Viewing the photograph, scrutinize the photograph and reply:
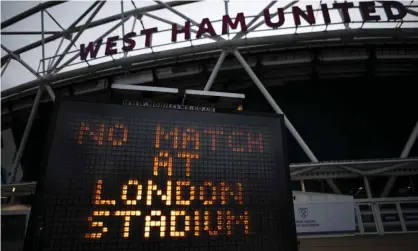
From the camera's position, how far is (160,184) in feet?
10.5

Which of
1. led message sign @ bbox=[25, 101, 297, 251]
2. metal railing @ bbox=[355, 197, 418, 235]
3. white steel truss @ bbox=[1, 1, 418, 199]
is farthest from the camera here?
white steel truss @ bbox=[1, 1, 418, 199]

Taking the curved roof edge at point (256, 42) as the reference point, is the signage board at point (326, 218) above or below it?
below

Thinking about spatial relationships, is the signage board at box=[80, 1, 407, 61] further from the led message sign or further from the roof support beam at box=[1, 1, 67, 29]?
the led message sign

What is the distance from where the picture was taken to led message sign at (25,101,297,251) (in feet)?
9.32

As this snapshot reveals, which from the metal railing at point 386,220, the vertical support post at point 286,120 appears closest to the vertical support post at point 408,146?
the metal railing at point 386,220

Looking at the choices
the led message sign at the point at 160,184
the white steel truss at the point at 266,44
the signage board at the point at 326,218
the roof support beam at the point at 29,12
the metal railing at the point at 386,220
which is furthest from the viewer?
the roof support beam at the point at 29,12

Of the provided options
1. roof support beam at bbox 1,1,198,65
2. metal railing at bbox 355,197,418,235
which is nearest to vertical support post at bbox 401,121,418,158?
metal railing at bbox 355,197,418,235

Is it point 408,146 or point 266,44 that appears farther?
point 266,44

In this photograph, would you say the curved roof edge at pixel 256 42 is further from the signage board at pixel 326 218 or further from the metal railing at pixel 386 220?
the signage board at pixel 326 218

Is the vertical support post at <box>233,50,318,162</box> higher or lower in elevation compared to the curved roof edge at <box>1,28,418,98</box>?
lower

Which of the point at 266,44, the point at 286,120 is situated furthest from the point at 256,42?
the point at 286,120

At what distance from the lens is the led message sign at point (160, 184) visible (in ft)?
9.32

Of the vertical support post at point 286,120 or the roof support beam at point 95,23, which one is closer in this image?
the vertical support post at point 286,120

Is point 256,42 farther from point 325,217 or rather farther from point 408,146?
point 325,217
